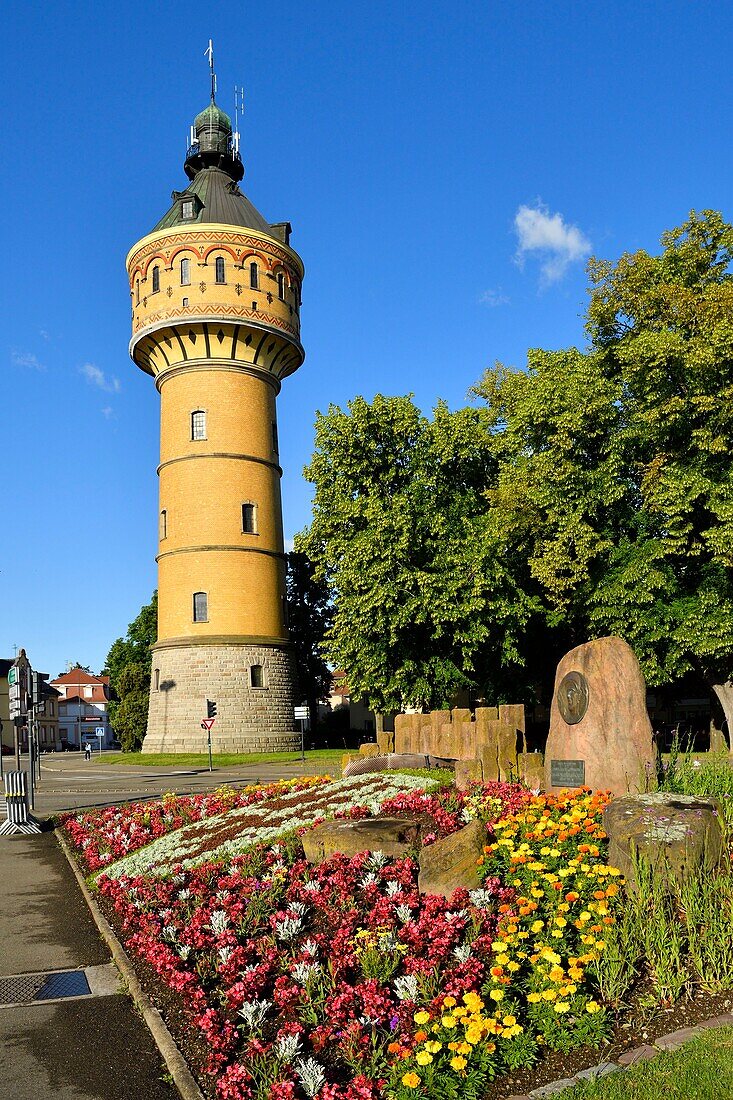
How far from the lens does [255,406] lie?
46.4 metres

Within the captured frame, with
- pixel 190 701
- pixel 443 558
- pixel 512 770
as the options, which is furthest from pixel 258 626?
pixel 512 770

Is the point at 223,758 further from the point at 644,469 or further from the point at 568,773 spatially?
the point at 568,773

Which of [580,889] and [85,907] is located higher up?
[580,889]

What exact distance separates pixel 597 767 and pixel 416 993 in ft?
16.7

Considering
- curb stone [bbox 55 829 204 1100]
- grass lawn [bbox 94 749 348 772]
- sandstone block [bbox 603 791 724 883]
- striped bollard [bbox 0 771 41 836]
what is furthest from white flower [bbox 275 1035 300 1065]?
grass lawn [bbox 94 749 348 772]

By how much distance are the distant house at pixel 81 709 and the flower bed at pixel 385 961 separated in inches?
5034

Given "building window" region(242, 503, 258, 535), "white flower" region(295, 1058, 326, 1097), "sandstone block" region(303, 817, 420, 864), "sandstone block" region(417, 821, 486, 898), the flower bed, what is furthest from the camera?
"building window" region(242, 503, 258, 535)

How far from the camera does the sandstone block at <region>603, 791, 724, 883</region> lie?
23.7 ft

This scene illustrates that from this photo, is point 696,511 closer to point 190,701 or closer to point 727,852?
point 727,852

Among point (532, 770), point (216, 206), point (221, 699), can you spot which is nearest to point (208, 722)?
point (221, 699)

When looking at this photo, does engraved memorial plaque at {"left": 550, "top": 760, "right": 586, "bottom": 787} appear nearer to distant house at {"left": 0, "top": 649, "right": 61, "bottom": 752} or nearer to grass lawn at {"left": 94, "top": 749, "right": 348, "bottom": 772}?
distant house at {"left": 0, "top": 649, "right": 61, "bottom": 752}

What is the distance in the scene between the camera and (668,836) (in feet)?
24.1

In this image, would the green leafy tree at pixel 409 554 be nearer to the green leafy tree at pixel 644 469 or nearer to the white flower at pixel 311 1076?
the green leafy tree at pixel 644 469

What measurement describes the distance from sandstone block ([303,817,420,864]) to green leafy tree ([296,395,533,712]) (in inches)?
682
